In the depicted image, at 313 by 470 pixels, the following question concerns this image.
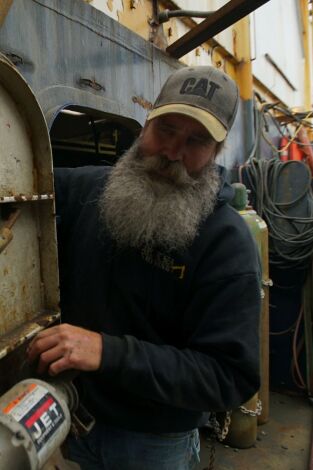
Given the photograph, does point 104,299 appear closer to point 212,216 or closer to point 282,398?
point 212,216

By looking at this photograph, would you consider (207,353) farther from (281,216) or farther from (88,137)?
(281,216)

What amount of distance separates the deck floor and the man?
1716 millimetres

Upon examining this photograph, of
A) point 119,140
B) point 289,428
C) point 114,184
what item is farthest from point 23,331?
point 289,428

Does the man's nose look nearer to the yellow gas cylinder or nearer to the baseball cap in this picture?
the baseball cap

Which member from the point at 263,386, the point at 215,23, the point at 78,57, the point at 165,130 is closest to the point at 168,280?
the point at 165,130

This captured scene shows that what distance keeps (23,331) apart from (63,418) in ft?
0.84

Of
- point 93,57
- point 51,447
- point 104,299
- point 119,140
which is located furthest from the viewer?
point 119,140

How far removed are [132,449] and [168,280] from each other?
0.59m

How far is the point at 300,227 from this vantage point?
3.56 meters

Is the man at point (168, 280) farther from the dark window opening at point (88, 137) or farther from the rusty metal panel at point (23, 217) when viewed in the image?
the dark window opening at point (88, 137)

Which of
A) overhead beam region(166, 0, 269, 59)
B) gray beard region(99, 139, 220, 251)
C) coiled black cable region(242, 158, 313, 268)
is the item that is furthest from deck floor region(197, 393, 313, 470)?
overhead beam region(166, 0, 269, 59)

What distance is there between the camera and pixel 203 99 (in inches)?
51.3

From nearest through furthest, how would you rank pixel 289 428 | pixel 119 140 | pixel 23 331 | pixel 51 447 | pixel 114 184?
pixel 51 447
pixel 23 331
pixel 114 184
pixel 119 140
pixel 289 428

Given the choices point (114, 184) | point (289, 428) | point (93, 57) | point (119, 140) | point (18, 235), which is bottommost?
point (289, 428)
